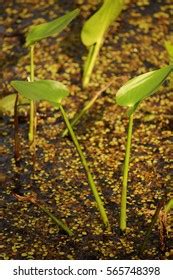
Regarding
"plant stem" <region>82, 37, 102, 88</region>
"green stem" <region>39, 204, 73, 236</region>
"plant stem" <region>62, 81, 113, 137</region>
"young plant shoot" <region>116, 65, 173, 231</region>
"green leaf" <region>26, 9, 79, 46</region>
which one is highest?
"green leaf" <region>26, 9, 79, 46</region>

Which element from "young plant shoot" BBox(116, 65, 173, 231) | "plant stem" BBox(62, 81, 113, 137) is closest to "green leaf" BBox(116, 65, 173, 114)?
"young plant shoot" BBox(116, 65, 173, 231)

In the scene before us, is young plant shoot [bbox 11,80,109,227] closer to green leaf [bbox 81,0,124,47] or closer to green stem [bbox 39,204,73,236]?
green stem [bbox 39,204,73,236]

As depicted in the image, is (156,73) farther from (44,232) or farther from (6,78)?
(6,78)

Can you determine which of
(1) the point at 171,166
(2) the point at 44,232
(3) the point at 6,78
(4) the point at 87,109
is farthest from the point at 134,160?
(3) the point at 6,78

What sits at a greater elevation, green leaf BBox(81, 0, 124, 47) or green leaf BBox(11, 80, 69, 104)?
green leaf BBox(81, 0, 124, 47)

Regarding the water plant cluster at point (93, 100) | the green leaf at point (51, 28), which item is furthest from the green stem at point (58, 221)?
the green leaf at point (51, 28)

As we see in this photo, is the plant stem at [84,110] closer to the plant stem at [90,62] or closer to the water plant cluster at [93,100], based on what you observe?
the water plant cluster at [93,100]

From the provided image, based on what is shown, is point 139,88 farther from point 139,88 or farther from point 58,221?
point 58,221
